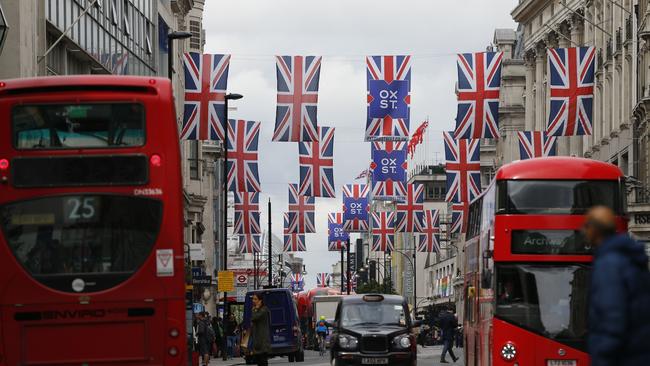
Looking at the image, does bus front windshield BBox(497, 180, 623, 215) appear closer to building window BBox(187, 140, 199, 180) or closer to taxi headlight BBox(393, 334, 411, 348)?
taxi headlight BBox(393, 334, 411, 348)

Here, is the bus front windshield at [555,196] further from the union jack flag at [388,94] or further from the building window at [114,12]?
the building window at [114,12]

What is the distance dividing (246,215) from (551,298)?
48.2m

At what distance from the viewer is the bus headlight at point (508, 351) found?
78.8 feet

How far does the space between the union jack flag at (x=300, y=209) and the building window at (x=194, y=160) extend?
7.82 meters

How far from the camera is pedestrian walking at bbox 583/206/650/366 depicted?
10.1m

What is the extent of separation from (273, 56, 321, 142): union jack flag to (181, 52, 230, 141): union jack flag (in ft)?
5.26

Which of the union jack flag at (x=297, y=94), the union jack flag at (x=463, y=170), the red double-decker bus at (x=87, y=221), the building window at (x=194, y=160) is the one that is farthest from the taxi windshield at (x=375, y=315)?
the building window at (x=194, y=160)

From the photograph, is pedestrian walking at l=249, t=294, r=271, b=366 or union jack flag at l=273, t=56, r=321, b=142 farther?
union jack flag at l=273, t=56, r=321, b=142

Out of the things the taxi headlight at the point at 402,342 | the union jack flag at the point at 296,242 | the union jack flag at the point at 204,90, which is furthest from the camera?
the union jack flag at the point at 296,242

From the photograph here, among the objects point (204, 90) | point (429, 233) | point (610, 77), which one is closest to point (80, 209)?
point (204, 90)

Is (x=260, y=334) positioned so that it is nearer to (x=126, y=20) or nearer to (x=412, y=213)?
(x=126, y=20)

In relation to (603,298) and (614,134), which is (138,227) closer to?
(603,298)

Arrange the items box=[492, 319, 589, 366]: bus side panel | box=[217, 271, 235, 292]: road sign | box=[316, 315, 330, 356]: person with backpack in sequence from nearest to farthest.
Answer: box=[492, 319, 589, 366]: bus side panel → box=[217, 271, 235, 292]: road sign → box=[316, 315, 330, 356]: person with backpack

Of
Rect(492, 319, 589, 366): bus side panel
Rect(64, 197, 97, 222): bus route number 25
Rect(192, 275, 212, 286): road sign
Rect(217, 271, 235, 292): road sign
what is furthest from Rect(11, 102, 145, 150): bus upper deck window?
Rect(217, 271, 235, 292): road sign
